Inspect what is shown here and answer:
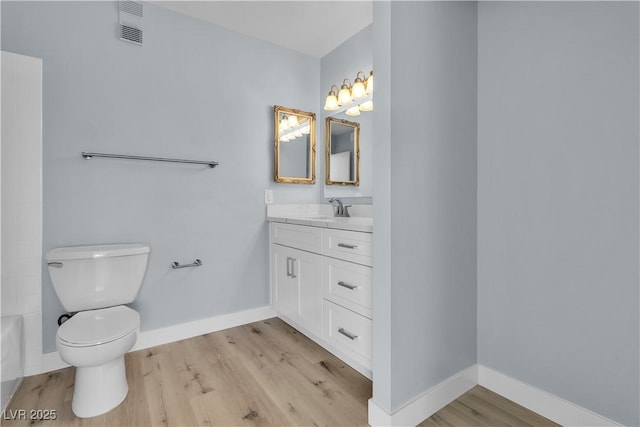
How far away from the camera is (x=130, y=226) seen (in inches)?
79.3

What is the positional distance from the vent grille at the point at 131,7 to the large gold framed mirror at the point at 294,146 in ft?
3.49

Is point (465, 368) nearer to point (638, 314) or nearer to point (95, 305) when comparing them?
point (638, 314)

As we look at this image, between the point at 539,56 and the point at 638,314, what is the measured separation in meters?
1.12

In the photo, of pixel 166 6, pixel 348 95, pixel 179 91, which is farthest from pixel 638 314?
pixel 166 6

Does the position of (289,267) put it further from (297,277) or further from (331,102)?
(331,102)

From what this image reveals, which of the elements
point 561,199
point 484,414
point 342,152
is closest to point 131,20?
point 342,152

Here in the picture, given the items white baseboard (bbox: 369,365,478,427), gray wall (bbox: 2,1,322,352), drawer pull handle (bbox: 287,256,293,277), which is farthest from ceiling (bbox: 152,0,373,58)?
white baseboard (bbox: 369,365,478,427)

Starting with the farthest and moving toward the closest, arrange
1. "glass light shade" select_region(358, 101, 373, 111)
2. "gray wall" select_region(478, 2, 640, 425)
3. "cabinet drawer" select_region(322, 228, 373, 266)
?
"glass light shade" select_region(358, 101, 373, 111) < "cabinet drawer" select_region(322, 228, 373, 266) < "gray wall" select_region(478, 2, 640, 425)

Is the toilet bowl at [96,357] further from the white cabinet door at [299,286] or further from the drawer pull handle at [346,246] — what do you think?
the drawer pull handle at [346,246]

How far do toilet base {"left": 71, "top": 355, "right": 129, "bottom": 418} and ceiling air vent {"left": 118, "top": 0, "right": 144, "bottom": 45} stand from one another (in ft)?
6.27

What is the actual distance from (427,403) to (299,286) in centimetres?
102

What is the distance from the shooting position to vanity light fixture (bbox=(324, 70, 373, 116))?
2322 mm

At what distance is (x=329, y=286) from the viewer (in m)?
1.83

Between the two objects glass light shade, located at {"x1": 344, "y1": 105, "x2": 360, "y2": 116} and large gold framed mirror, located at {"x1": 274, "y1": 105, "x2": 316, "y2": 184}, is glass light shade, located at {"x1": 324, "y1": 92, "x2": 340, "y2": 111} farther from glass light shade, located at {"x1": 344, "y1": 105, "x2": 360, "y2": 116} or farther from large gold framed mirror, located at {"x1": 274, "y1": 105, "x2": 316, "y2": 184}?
large gold framed mirror, located at {"x1": 274, "y1": 105, "x2": 316, "y2": 184}
